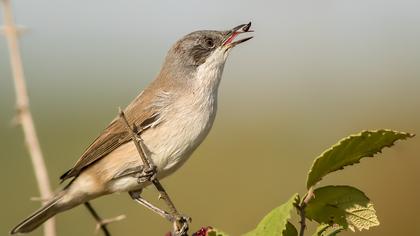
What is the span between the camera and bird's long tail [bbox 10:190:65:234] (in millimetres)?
4278

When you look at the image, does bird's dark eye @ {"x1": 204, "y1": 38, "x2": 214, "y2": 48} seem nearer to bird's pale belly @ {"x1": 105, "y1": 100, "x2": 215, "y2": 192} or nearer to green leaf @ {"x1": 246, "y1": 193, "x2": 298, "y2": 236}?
bird's pale belly @ {"x1": 105, "y1": 100, "x2": 215, "y2": 192}

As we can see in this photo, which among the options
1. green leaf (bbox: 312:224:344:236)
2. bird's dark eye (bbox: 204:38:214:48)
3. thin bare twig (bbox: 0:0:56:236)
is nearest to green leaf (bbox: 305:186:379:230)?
green leaf (bbox: 312:224:344:236)

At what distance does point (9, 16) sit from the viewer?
2814mm

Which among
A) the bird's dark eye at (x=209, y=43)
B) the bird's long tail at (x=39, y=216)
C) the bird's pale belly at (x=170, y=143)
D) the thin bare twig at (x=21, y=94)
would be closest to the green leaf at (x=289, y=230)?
the thin bare twig at (x=21, y=94)

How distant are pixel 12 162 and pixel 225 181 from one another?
9.27ft

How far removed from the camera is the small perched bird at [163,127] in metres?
4.11

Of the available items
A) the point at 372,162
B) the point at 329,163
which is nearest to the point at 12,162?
the point at 372,162

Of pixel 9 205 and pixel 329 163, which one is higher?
pixel 9 205

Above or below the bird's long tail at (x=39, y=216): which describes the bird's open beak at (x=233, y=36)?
above

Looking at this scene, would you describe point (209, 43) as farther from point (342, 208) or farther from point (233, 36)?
point (342, 208)

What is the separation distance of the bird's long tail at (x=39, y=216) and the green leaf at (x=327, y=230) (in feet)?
8.22

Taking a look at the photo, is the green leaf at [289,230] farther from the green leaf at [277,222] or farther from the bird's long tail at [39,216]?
the bird's long tail at [39,216]

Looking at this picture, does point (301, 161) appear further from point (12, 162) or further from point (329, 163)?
point (329, 163)

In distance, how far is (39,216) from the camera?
4426 mm
